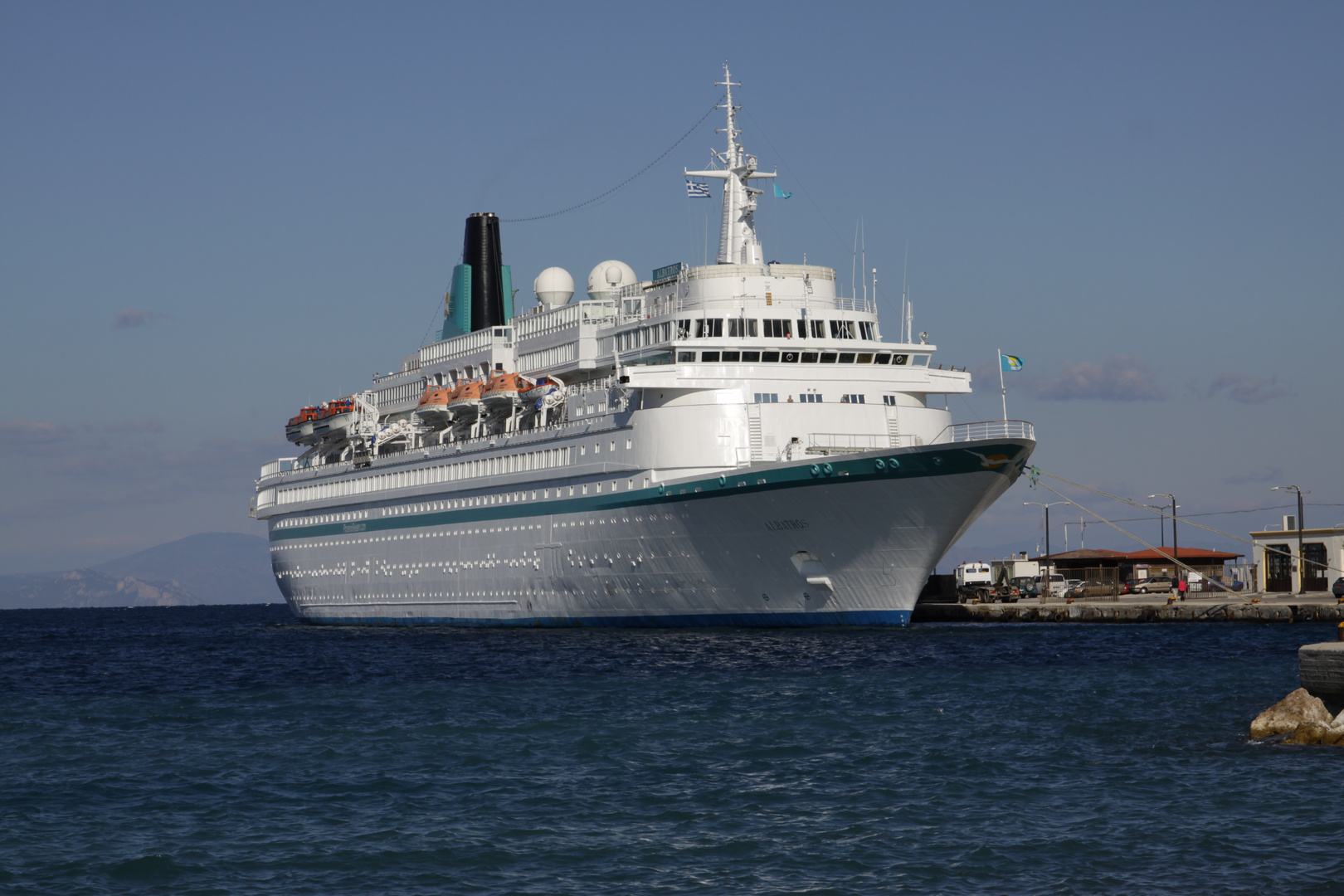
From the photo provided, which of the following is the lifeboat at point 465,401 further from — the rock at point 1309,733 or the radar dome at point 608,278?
the rock at point 1309,733

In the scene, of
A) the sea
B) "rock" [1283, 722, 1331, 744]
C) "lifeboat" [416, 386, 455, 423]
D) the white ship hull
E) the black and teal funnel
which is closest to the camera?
the sea

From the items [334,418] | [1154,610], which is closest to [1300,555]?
[1154,610]

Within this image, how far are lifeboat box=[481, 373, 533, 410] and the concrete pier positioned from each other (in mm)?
21010

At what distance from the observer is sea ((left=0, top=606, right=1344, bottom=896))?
61.2 ft

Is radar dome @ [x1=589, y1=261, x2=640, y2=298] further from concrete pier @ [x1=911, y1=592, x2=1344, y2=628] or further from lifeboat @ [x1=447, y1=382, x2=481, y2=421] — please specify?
concrete pier @ [x1=911, y1=592, x2=1344, y2=628]

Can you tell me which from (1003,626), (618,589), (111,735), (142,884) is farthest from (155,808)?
(1003,626)

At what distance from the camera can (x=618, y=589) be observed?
56.3 m

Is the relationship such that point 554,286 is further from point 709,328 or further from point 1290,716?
point 1290,716

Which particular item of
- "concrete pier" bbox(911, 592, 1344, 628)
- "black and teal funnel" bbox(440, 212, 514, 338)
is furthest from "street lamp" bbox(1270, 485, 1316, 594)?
"black and teal funnel" bbox(440, 212, 514, 338)

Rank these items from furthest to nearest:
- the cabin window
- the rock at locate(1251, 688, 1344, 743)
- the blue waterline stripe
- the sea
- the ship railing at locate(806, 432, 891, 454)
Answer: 1. the cabin window
2. the ship railing at locate(806, 432, 891, 454)
3. the blue waterline stripe
4. the rock at locate(1251, 688, 1344, 743)
5. the sea

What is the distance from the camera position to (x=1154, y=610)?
65.1 meters

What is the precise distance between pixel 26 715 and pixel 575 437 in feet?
86.3

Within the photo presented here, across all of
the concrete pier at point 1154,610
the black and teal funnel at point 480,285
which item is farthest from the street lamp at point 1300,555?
the black and teal funnel at point 480,285

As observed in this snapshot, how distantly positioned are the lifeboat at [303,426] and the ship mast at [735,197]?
3493cm
